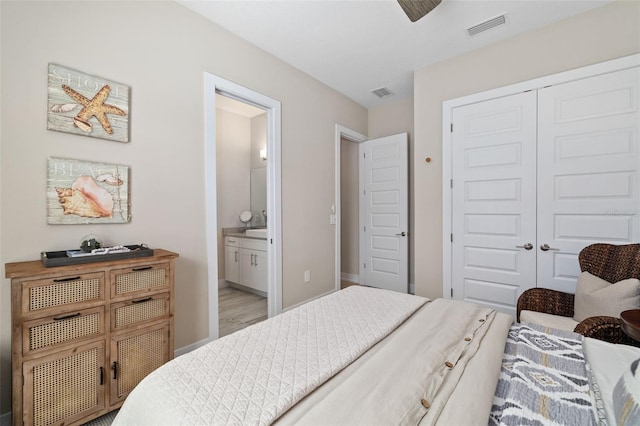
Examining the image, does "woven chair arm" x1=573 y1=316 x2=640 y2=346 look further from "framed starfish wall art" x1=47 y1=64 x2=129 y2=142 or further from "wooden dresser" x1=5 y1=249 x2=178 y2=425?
"framed starfish wall art" x1=47 y1=64 x2=129 y2=142

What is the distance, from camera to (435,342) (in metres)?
1.22

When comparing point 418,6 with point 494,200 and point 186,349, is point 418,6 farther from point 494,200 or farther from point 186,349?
point 186,349

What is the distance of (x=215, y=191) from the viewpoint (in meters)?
2.42

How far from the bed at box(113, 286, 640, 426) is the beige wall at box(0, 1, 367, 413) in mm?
1258

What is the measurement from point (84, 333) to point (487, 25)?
384 centimetres

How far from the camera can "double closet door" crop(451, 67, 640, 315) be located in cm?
225

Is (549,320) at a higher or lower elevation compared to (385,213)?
lower

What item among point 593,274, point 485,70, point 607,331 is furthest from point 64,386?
point 485,70

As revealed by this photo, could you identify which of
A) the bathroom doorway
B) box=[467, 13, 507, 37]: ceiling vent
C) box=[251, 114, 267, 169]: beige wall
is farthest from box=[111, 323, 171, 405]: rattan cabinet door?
box=[467, 13, 507, 37]: ceiling vent

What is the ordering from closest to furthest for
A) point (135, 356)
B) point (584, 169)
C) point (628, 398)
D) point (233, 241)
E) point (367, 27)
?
point (628, 398)
point (135, 356)
point (584, 169)
point (367, 27)
point (233, 241)

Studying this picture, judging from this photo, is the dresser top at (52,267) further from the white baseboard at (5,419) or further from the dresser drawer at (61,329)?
the white baseboard at (5,419)

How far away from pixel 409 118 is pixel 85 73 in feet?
12.0

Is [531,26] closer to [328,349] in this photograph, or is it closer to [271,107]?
[271,107]

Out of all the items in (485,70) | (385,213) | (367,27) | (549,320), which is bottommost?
(549,320)
